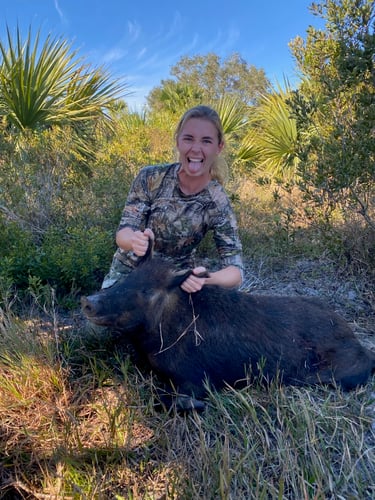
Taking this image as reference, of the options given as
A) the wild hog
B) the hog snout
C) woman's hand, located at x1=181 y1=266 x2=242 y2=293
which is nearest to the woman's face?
woman's hand, located at x1=181 y1=266 x2=242 y2=293

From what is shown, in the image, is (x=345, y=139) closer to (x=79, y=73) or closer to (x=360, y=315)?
(x=360, y=315)

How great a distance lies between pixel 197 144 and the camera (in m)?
3.02

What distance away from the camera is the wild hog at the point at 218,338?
2375 mm

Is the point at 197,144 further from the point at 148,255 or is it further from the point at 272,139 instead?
the point at 272,139

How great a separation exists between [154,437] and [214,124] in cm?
209

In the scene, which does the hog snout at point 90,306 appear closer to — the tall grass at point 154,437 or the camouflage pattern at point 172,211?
the tall grass at point 154,437

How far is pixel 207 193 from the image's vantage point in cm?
321

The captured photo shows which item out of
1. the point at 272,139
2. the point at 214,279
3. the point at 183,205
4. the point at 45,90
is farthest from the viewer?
the point at 272,139

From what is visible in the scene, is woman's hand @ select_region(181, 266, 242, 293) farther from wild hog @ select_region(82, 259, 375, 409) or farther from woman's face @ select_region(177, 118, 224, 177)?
woman's face @ select_region(177, 118, 224, 177)

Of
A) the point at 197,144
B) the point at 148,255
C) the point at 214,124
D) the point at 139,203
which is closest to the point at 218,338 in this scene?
the point at 148,255

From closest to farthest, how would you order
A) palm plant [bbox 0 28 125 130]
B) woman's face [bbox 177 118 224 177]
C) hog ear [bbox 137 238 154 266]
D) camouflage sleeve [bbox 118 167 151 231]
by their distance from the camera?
hog ear [bbox 137 238 154 266] < woman's face [bbox 177 118 224 177] < camouflage sleeve [bbox 118 167 151 231] < palm plant [bbox 0 28 125 130]

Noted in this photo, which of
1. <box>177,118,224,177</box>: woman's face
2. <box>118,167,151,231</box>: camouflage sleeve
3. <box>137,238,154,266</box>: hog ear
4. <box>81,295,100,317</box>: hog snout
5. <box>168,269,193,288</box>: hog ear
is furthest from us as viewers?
<box>118,167,151,231</box>: camouflage sleeve

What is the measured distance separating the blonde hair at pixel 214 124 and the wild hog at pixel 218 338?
41.4 inches

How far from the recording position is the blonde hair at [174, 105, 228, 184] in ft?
10.0
